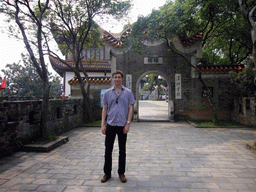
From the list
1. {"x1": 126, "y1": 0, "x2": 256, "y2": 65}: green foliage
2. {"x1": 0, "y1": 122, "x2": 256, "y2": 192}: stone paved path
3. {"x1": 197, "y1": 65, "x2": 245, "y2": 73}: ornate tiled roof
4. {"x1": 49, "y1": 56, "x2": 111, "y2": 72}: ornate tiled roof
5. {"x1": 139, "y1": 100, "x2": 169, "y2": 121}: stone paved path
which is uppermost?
{"x1": 126, "y1": 0, "x2": 256, "y2": 65}: green foliage

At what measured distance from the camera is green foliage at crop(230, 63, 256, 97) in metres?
7.93

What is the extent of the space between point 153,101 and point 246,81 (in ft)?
82.2

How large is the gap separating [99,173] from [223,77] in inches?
366

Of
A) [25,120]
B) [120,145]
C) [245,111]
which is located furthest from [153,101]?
[120,145]

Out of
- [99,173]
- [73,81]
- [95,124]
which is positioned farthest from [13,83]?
[99,173]

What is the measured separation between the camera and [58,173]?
3.22 meters

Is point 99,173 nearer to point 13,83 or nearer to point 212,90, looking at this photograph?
point 212,90

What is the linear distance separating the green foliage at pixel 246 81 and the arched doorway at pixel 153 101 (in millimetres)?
3412

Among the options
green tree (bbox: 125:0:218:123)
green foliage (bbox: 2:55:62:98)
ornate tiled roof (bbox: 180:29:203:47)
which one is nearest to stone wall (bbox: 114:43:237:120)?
ornate tiled roof (bbox: 180:29:203:47)

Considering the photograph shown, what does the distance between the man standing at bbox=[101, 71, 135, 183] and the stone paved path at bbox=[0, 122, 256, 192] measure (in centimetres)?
26

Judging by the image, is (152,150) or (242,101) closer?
(152,150)

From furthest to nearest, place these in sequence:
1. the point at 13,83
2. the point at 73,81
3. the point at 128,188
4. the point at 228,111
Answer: the point at 13,83, the point at 73,81, the point at 228,111, the point at 128,188

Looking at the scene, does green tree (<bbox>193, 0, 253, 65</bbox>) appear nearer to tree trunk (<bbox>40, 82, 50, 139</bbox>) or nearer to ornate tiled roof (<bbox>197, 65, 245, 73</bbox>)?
ornate tiled roof (<bbox>197, 65, 245, 73</bbox>)

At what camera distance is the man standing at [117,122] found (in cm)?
291
